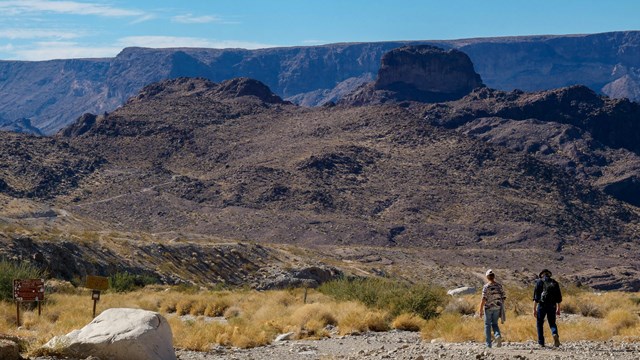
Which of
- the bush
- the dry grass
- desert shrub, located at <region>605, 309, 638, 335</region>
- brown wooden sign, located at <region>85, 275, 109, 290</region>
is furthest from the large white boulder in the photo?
desert shrub, located at <region>605, 309, 638, 335</region>

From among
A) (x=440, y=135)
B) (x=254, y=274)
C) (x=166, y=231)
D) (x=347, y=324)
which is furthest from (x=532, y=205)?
Answer: (x=347, y=324)

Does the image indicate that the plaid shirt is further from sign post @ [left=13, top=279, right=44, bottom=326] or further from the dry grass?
sign post @ [left=13, top=279, right=44, bottom=326]

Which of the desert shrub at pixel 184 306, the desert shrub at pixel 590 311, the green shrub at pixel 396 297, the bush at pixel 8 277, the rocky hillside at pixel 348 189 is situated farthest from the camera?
the rocky hillside at pixel 348 189

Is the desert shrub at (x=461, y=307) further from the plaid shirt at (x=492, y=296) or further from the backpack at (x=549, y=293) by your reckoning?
the plaid shirt at (x=492, y=296)

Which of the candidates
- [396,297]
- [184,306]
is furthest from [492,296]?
[184,306]

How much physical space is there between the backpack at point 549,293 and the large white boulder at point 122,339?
335 inches

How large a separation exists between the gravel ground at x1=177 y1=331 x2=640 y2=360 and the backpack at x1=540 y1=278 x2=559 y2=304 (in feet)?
3.41

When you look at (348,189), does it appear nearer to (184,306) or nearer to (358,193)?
(358,193)

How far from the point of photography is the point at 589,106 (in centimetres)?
17750

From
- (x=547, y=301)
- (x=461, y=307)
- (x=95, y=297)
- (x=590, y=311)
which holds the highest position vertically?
(x=547, y=301)

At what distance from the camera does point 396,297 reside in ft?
111

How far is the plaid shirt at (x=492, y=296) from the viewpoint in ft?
75.2

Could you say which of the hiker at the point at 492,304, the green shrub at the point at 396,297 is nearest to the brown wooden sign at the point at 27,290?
the green shrub at the point at 396,297

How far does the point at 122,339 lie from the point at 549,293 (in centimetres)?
972
